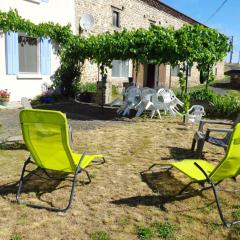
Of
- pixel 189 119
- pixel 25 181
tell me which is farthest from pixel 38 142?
pixel 189 119

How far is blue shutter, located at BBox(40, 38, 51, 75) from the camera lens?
13695 millimetres

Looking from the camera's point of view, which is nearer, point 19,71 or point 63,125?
point 63,125

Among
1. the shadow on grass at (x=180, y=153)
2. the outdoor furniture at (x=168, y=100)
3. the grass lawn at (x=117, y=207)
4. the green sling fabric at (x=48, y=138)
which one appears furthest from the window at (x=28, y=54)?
the green sling fabric at (x=48, y=138)

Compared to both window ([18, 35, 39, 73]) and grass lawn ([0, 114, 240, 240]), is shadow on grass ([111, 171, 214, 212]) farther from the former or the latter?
window ([18, 35, 39, 73])

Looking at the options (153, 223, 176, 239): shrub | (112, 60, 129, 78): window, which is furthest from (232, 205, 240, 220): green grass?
(112, 60, 129, 78): window

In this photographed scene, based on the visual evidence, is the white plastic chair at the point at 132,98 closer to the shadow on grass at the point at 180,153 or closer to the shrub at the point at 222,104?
the shrub at the point at 222,104

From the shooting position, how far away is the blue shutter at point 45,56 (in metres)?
13.7

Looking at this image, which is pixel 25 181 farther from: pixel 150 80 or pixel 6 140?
pixel 150 80

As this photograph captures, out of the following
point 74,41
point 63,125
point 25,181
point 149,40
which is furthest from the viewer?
point 74,41

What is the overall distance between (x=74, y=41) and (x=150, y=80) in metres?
9.26

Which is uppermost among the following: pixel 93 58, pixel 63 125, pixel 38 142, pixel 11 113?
pixel 93 58

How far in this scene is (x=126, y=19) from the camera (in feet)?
63.2

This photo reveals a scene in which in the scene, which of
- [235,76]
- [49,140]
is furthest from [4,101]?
[235,76]

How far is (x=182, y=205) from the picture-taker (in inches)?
159
